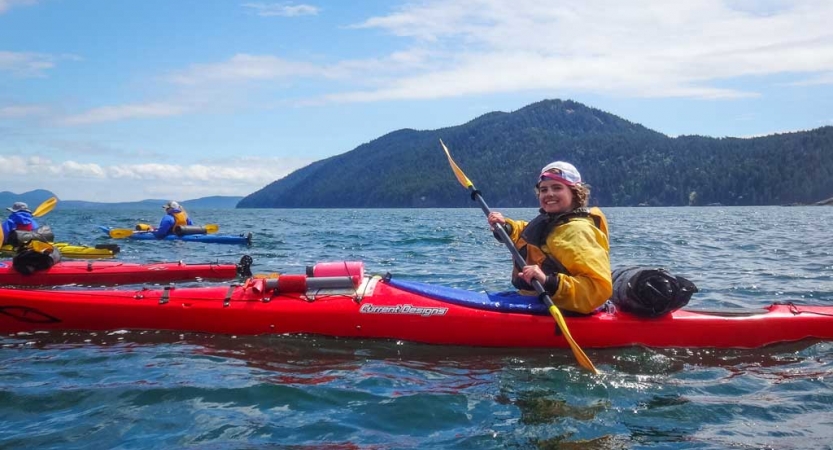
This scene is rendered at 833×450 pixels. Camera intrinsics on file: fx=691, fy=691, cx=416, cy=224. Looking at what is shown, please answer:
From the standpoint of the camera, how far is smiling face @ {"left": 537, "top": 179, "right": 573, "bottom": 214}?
630cm

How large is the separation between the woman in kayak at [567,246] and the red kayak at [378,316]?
0.38 metres

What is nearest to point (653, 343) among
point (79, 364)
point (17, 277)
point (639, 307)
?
point (639, 307)

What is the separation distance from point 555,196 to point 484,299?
120cm

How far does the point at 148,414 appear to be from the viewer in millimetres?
4660

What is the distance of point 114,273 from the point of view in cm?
1130

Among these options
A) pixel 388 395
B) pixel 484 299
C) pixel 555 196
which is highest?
pixel 555 196

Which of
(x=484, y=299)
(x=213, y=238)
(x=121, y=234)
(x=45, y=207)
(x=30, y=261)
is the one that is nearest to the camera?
(x=484, y=299)

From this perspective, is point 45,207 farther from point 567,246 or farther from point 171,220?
point 567,246

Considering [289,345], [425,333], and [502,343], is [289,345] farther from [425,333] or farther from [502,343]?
[502,343]

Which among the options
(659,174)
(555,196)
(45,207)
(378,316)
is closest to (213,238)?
(45,207)

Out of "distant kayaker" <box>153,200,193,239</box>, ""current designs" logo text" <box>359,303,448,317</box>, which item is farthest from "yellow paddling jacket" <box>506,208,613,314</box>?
"distant kayaker" <box>153,200,193,239</box>

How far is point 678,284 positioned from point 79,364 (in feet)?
17.3

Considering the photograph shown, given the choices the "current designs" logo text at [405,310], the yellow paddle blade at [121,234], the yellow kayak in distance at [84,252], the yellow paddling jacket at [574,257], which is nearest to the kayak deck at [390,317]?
the "current designs" logo text at [405,310]

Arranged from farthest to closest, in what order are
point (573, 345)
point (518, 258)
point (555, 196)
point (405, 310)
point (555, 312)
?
1. point (405, 310)
2. point (518, 258)
3. point (555, 196)
4. point (555, 312)
5. point (573, 345)
